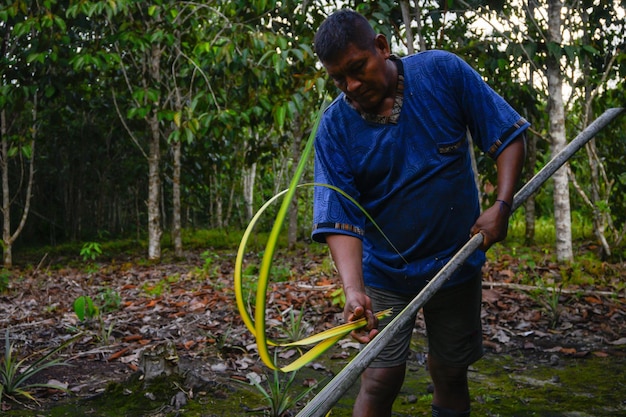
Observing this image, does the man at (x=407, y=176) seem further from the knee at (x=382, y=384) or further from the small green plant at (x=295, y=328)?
the small green plant at (x=295, y=328)

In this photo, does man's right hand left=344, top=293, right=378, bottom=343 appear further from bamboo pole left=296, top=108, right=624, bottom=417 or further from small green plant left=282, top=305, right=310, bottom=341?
small green plant left=282, top=305, right=310, bottom=341

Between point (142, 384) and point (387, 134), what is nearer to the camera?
point (387, 134)

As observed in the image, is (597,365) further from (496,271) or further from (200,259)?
(200,259)

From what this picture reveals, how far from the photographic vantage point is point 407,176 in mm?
2088

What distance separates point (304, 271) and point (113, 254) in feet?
15.7

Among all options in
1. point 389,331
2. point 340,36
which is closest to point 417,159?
point 340,36

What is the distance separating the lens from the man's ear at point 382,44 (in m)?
1.94

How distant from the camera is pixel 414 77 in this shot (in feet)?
6.91

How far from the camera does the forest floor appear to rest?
3.00 metres

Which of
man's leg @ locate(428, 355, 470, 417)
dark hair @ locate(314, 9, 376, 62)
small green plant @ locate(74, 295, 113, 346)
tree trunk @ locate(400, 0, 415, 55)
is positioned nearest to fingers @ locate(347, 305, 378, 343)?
man's leg @ locate(428, 355, 470, 417)

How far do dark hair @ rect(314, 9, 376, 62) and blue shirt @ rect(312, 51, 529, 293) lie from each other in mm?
291

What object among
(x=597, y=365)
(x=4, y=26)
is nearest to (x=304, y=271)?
(x=597, y=365)

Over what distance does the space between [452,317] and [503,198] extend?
53 centimetres

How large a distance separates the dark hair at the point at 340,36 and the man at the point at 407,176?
0.13 ft
